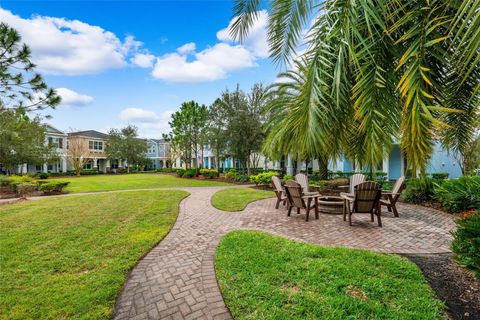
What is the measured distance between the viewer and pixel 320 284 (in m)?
3.14

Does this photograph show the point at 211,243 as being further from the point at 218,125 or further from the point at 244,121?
the point at 218,125

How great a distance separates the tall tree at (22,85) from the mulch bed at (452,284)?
423 inches

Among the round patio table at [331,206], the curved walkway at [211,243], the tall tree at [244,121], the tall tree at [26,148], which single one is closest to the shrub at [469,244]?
the curved walkway at [211,243]

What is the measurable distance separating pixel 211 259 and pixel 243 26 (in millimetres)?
3864

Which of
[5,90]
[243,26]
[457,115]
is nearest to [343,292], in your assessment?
[457,115]

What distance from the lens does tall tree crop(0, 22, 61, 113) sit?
718 cm

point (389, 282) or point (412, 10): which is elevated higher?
point (412, 10)

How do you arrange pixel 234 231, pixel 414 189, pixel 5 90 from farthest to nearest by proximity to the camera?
pixel 414 189 < pixel 5 90 < pixel 234 231

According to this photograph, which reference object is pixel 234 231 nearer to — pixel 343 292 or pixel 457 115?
pixel 343 292

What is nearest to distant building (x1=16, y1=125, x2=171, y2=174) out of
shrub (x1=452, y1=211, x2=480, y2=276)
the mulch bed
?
the mulch bed

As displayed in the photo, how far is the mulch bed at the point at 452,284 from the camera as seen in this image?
2.69m

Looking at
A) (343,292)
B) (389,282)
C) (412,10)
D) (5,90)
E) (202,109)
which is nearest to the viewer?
(412,10)

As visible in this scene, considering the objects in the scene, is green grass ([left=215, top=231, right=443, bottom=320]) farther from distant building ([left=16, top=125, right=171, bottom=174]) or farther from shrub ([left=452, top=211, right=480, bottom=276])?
distant building ([left=16, top=125, right=171, bottom=174])

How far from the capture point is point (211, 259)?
4188mm
